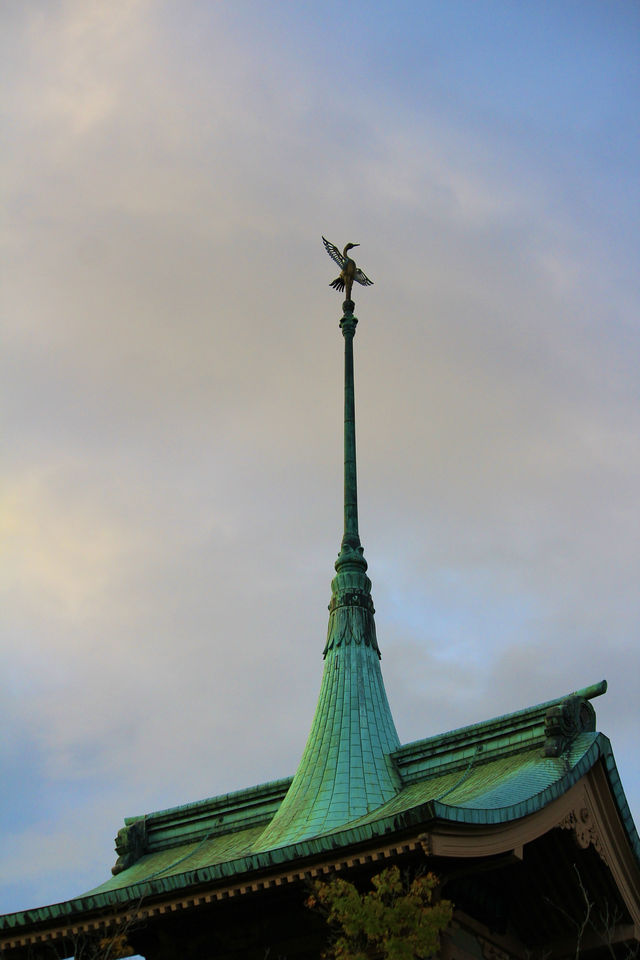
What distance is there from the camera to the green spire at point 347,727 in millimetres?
18625

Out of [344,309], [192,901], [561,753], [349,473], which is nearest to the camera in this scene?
[192,901]

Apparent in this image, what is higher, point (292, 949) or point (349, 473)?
point (349, 473)

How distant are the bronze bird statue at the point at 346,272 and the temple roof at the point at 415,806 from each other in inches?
440

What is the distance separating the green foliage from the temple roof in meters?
0.61

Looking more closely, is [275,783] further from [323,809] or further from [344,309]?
[344,309]

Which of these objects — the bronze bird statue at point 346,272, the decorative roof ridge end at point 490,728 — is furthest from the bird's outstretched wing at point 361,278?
the decorative roof ridge end at point 490,728

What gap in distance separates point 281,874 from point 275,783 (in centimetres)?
625

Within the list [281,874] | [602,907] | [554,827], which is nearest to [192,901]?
[281,874]

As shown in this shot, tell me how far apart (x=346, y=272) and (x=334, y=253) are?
25.4 inches

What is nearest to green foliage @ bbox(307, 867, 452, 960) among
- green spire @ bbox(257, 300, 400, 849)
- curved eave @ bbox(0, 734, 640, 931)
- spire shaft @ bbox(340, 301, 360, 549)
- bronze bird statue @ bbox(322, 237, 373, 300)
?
curved eave @ bbox(0, 734, 640, 931)

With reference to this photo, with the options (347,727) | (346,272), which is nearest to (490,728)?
(347,727)

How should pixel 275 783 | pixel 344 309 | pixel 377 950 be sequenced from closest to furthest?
1. pixel 377 950
2. pixel 275 783
3. pixel 344 309

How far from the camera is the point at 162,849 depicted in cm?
2159

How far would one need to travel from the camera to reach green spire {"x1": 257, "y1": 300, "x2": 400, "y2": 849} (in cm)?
1862
